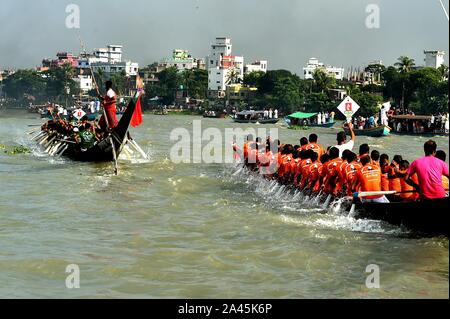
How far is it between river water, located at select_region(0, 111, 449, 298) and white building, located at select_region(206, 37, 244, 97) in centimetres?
9057

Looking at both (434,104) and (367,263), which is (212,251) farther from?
(434,104)

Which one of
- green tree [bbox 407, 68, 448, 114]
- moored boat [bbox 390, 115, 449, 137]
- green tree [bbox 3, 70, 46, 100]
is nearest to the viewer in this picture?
moored boat [bbox 390, 115, 449, 137]

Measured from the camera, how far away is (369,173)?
989 centimetres

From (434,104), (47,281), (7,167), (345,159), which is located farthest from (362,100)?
(47,281)

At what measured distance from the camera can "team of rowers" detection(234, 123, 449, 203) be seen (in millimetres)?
8633

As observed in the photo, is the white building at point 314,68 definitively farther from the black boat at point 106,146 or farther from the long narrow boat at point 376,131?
the black boat at point 106,146

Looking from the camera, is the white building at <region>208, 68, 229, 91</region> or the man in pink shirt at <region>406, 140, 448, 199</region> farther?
the white building at <region>208, 68, 229, 91</region>

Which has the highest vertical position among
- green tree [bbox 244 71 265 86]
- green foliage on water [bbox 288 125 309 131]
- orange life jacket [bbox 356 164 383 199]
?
green tree [bbox 244 71 265 86]

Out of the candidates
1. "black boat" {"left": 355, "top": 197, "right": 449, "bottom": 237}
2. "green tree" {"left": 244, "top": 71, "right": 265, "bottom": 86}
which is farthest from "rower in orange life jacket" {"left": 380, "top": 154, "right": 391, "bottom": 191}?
"green tree" {"left": 244, "top": 71, "right": 265, "bottom": 86}

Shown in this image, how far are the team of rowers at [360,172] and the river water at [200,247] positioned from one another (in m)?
0.41

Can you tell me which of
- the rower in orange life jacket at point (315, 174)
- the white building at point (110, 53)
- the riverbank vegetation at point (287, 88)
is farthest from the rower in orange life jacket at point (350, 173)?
the white building at point (110, 53)

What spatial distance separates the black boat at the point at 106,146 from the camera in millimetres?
17172

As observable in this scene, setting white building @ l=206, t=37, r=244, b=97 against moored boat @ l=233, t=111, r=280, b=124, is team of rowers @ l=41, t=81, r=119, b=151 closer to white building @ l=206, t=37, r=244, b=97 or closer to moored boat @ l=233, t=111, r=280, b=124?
moored boat @ l=233, t=111, r=280, b=124

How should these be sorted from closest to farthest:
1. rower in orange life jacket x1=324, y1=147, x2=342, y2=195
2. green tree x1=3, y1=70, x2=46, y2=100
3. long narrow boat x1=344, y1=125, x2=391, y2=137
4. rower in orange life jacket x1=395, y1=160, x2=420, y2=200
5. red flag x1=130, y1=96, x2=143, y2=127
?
rower in orange life jacket x1=395, y1=160, x2=420, y2=200
rower in orange life jacket x1=324, y1=147, x2=342, y2=195
red flag x1=130, y1=96, x2=143, y2=127
long narrow boat x1=344, y1=125, x2=391, y2=137
green tree x1=3, y1=70, x2=46, y2=100
